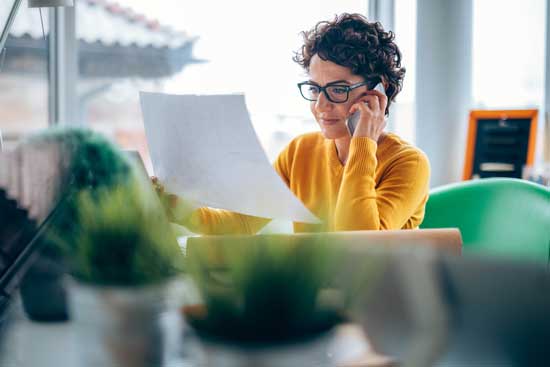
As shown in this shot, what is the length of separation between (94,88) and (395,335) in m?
2.43

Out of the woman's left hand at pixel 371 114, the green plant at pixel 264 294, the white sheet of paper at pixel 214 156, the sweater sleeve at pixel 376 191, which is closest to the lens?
the green plant at pixel 264 294

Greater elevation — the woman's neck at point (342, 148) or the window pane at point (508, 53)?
the window pane at point (508, 53)

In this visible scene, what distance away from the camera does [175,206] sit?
0.73 meters

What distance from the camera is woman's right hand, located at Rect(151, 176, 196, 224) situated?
570 mm

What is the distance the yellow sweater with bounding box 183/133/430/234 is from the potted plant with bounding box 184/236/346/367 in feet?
2.70

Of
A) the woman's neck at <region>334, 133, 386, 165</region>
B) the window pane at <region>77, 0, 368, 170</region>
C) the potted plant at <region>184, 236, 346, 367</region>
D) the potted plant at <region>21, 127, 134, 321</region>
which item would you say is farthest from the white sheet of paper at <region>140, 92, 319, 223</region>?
the window pane at <region>77, 0, 368, 170</region>

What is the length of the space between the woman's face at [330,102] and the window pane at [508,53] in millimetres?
1653

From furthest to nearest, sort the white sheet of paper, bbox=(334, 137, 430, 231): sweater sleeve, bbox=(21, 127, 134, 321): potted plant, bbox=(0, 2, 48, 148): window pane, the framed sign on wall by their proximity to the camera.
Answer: the framed sign on wall < bbox=(0, 2, 48, 148): window pane < bbox=(334, 137, 430, 231): sweater sleeve < the white sheet of paper < bbox=(21, 127, 134, 321): potted plant

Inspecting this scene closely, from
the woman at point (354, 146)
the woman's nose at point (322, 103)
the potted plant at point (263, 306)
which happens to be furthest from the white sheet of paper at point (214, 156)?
the woman's nose at point (322, 103)

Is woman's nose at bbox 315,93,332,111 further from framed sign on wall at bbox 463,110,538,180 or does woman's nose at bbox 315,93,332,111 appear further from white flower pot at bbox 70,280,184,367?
framed sign on wall at bbox 463,110,538,180

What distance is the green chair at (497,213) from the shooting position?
1.40m

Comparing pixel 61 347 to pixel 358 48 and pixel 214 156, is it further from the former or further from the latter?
Result: pixel 358 48

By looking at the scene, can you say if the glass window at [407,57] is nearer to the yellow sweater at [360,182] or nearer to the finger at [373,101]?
the yellow sweater at [360,182]

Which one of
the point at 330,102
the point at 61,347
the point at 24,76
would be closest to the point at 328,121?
the point at 330,102
